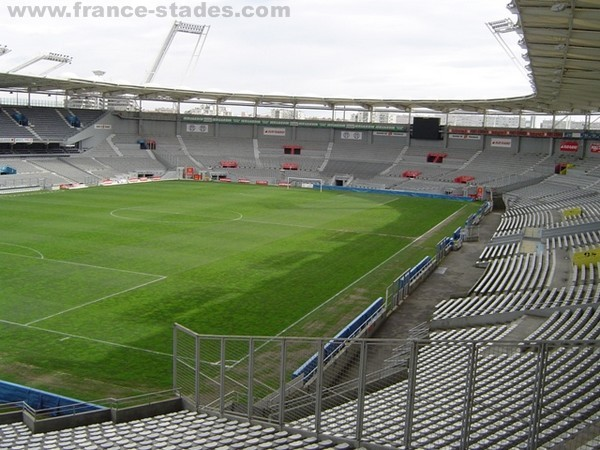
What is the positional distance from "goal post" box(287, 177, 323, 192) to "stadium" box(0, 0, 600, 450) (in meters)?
0.34

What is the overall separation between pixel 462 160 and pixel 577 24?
5829 centimetres

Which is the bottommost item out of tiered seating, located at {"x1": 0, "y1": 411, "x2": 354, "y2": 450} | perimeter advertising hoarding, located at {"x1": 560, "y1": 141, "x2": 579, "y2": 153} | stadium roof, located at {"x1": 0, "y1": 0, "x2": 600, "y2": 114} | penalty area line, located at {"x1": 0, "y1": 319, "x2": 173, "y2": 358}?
penalty area line, located at {"x1": 0, "y1": 319, "x2": 173, "y2": 358}

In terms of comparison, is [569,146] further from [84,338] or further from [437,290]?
[84,338]

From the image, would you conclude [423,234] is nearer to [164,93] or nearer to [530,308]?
[530,308]

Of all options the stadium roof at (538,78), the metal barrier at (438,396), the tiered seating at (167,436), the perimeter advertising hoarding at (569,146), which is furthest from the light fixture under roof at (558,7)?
the perimeter advertising hoarding at (569,146)

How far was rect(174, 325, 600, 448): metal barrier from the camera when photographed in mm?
8453

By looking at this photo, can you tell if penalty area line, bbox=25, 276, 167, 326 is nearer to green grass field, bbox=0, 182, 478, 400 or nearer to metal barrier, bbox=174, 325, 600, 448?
green grass field, bbox=0, 182, 478, 400

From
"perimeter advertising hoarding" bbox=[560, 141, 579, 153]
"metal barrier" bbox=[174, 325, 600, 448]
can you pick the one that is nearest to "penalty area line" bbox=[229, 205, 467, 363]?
"metal barrier" bbox=[174, 325, 600, 448]

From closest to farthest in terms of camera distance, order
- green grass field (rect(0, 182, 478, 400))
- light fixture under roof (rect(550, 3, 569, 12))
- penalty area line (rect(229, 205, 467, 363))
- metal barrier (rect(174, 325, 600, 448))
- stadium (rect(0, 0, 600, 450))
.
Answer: metal barrier (rect(174, 325, 600, 448)), stadium (rect(0, 0, 600, 450)), light fixture under roof (rect(550, 3, 569, 12)), green grass field (rect(0, 182, 478, 400)), penalty area line (rect(229, 205, 467, 363))

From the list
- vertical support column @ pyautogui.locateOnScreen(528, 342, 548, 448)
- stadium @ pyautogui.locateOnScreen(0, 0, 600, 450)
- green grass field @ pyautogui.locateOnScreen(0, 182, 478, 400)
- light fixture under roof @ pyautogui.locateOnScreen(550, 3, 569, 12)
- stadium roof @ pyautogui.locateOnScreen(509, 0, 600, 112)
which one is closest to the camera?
vertical support column @ pyautogui.locateOnScreen(528, 342, 548, 448)

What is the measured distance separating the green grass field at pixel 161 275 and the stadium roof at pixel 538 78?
34.5 feet

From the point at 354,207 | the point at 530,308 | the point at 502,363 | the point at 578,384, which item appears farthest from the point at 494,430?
the point at 354,207

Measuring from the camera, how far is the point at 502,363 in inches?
507

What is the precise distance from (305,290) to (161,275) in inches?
232
